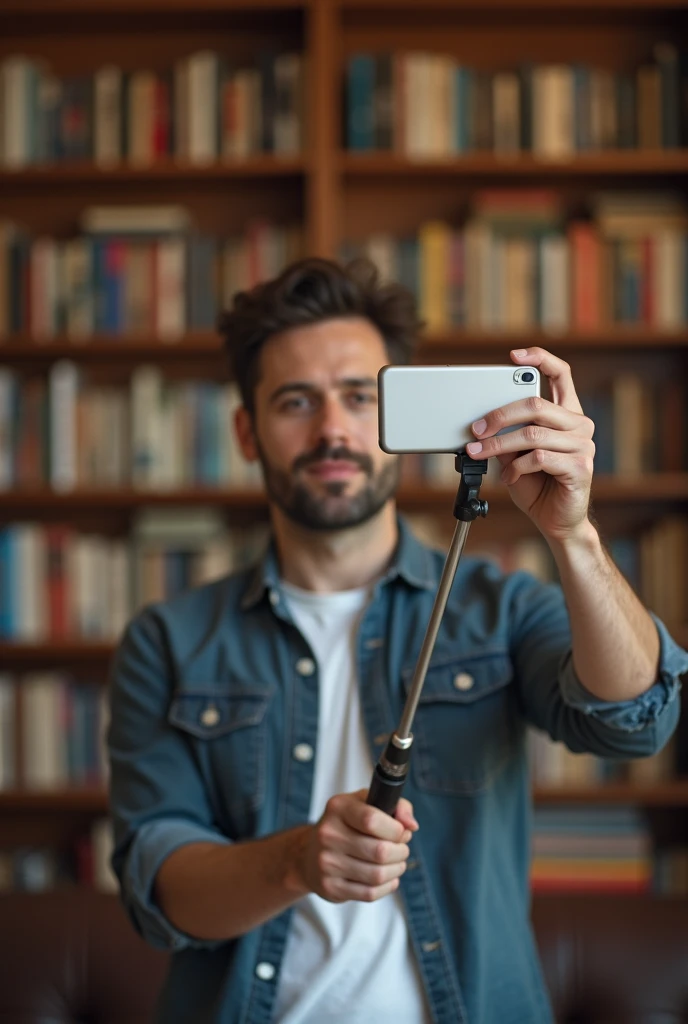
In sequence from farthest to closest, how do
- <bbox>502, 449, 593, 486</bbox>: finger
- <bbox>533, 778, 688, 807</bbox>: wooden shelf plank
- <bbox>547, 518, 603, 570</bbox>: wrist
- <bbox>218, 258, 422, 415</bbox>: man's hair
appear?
<bbox>533, 778, 688, 807</bbox>: wooden shelf plank < <bbox>218, 258, 422, 415</bbox>: man's hair < <bbox>547, 518, 603, 570</bbox>: wrist < <bbox>502, 449, 593, 486</bbox>: finger

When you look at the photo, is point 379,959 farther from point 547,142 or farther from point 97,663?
point 547,142

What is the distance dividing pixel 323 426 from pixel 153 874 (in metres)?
0.53

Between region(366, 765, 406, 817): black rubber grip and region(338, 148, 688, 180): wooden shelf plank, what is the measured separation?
189cm

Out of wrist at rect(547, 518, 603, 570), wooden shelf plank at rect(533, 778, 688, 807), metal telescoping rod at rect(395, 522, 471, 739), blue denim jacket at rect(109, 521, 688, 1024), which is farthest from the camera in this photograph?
wooden shelf plank at rect(533, 778, 688, 807)

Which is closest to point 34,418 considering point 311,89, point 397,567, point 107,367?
point 107,367

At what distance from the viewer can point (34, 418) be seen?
2.61 meters

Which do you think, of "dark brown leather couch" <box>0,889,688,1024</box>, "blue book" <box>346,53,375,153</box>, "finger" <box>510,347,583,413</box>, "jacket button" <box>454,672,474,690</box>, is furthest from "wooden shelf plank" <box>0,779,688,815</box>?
"finger" <box>510,347,583,413</box>

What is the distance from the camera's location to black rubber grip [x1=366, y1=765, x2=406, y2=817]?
91 cm

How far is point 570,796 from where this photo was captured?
2.46 meters

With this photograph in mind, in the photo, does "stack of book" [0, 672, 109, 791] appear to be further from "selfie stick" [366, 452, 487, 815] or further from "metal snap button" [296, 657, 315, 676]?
"selfie stick" [366, 452, 487, 815]

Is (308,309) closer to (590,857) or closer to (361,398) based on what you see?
(361,398)

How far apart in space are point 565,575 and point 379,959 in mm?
454

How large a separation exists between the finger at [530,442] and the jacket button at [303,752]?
536mm

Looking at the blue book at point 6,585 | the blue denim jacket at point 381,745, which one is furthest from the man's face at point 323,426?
the blue book at point 6,585
